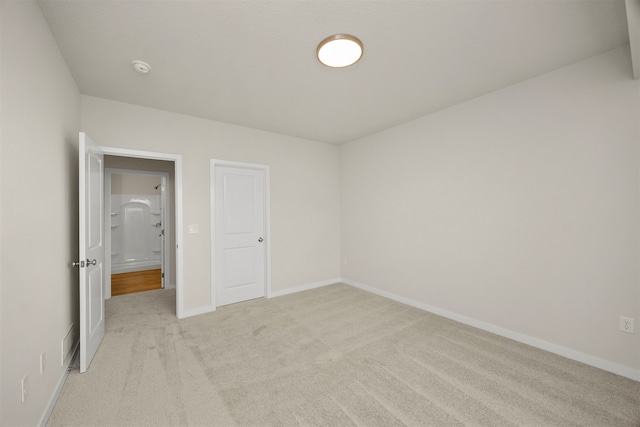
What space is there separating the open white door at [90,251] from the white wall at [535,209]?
358 cm

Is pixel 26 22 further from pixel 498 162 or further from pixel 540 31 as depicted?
pixel 498 162

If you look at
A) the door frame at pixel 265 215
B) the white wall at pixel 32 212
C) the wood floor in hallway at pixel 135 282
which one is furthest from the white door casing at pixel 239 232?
the wood floor in hallway at pixel 135 282

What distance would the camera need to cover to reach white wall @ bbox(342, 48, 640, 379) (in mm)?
2117

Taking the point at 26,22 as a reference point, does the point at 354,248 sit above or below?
below

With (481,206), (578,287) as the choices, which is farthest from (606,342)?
(481,206)

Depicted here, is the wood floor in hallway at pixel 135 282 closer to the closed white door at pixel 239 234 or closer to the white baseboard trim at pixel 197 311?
the white baseboard trim at pixel 197 311

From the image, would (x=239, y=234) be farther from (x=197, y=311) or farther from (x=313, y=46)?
(x=313, y=46)

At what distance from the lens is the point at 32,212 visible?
5.13ft

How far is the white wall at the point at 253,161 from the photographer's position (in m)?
3.08

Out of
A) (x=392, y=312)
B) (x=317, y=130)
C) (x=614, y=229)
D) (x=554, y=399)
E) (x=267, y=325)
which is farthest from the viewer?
(x=317, y=130)

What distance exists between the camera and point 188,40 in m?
1.96

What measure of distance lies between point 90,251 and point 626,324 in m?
4.57

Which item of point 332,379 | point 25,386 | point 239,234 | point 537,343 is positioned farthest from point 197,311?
point 537,343

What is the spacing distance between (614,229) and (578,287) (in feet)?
1.86
